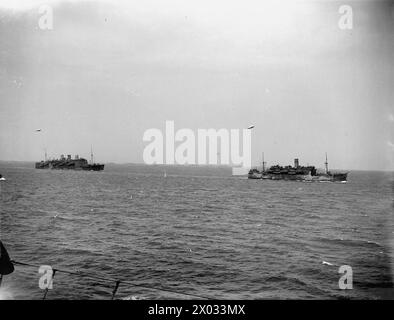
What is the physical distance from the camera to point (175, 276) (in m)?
21.4

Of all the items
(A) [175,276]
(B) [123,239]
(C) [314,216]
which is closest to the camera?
(A) [175,276]

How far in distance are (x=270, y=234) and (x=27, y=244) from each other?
22.9m

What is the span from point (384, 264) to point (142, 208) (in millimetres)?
37856

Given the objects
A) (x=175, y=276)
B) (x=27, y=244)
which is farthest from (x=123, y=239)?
(x=175, y=276)

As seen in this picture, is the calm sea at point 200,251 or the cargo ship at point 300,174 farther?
the cargo ship at point 300,174

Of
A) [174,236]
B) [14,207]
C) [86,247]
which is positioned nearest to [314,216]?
[174,236]

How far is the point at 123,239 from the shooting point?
106 feet

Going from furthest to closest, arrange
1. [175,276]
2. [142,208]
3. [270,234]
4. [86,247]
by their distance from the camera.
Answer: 1. [142,208]
2. [270,234]
3. [86,247]
4. [175,276]

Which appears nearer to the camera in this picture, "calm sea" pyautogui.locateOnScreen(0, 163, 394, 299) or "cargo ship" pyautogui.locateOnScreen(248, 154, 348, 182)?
"calm sea" pyautogui.locateOnScreen(0, 163, 394, 299)

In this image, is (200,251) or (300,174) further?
(300,174)
